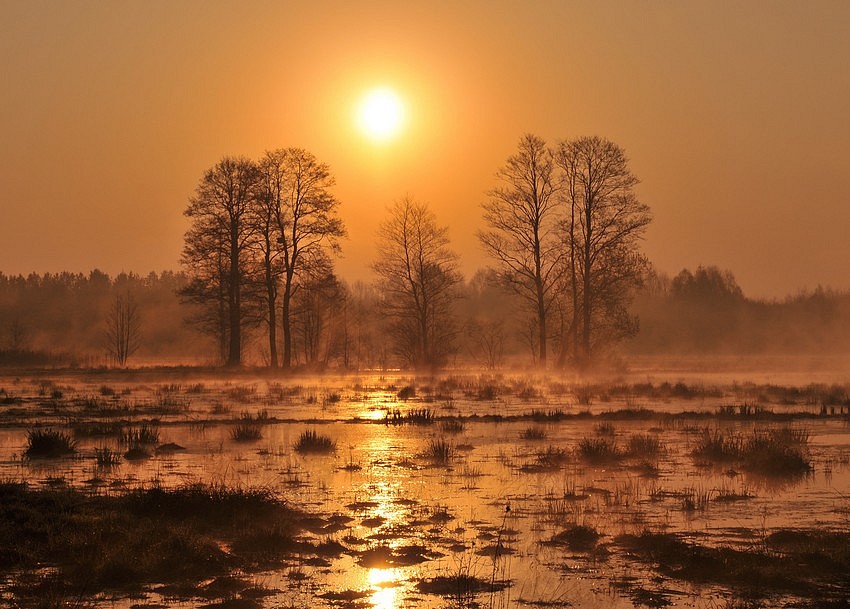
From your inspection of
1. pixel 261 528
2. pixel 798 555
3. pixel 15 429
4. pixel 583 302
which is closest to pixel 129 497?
pixel 261 528

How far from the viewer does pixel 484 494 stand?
44.7ft

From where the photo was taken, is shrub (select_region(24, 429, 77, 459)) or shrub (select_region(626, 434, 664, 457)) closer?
shrub (select_region(24, 429, 77, 459))

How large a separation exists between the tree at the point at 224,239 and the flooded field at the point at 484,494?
23175 millimetres

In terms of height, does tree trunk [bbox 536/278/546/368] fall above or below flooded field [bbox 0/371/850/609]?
above

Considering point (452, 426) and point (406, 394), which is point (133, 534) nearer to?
point (452, 426)

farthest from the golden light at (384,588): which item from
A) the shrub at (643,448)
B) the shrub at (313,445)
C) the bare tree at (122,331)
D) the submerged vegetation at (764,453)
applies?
the bare tree at (122,331)

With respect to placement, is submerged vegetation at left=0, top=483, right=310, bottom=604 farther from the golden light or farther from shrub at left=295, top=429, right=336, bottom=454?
shrub at left=295, top=429, right=336, bottom=454

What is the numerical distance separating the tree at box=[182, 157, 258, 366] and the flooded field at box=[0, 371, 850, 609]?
23175 millimetres

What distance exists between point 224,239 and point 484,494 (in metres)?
41.1

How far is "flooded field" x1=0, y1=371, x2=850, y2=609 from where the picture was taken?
864 centimetres

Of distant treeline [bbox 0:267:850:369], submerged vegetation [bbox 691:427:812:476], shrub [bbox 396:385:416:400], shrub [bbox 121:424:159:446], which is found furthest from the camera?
distant treeline [bbox 0:267:850:369]

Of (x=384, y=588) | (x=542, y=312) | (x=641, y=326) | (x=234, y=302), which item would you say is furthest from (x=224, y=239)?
(x=641, y=326)

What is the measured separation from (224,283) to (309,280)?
4856 mm

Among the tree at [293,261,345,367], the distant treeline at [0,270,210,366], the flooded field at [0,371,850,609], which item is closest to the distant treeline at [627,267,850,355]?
the tree at [293,261,345,367]
